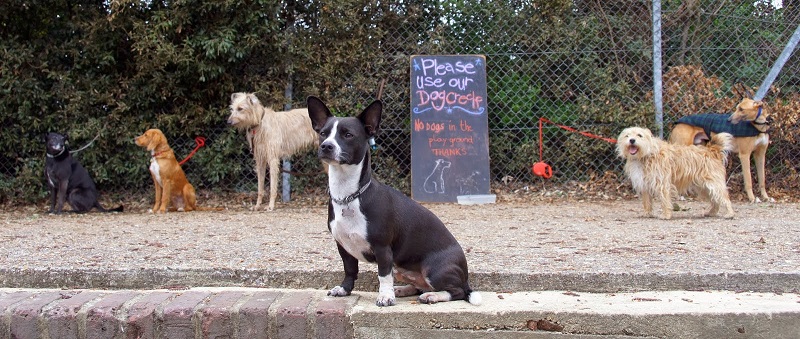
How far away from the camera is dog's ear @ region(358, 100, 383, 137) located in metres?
3.32

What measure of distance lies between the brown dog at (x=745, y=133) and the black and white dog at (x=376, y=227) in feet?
20.2

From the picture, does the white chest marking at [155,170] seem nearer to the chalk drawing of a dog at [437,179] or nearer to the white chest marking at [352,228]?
the chalk drawing of a dog at [437,179]

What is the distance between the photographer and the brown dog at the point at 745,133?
835 cm

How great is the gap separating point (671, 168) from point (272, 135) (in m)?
4.63

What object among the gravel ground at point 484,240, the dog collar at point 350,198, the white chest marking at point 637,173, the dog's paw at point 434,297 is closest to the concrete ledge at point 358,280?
the gravel ground at point 484,240

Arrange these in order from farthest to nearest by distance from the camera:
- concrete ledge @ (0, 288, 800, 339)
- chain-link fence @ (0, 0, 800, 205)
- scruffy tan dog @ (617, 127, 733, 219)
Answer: chain-link fence @ (0, 0, 800, 205) < scruffy tan dog @ (617, 127, 733, 219) < concrete ledge @ (0, 288, 800, 339)

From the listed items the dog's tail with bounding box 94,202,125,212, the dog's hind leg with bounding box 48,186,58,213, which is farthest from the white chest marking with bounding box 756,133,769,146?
the dog's hind leg with bounding box 48,186,58,213

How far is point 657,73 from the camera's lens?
908 centimetres

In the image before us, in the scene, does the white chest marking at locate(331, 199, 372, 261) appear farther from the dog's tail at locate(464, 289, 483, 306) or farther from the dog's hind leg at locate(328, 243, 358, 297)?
the dog's tail at locate(464, 289, 483, 306)

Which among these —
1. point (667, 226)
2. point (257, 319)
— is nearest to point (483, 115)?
point (667, 226)

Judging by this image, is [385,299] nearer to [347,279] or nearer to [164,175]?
[347,279]

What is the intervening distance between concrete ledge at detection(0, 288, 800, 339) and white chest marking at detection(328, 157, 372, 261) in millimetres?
314

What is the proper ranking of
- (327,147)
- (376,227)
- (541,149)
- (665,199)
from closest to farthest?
(327,147) < (376,227) < (665,199) < (541,149)

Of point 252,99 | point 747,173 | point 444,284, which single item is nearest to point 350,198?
point 444,284
